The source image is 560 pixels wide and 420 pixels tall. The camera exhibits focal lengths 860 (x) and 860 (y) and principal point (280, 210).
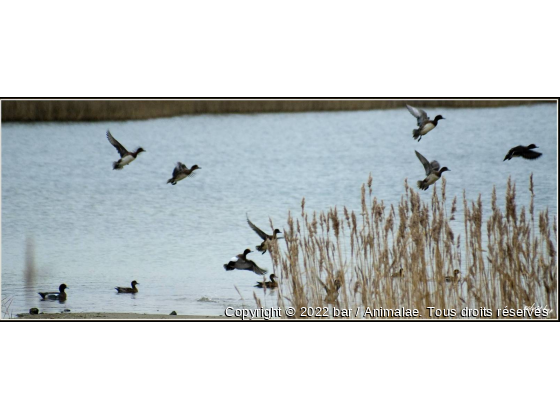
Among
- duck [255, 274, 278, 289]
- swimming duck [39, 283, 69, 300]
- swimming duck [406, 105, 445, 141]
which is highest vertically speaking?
swimming duck [406, 105, 445, 141]

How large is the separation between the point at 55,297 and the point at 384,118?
281 cm

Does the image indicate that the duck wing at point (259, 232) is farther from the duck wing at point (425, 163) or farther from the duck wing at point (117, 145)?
the duck wing at point (425, 163)

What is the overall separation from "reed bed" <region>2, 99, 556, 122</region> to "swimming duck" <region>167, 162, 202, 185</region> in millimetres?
436

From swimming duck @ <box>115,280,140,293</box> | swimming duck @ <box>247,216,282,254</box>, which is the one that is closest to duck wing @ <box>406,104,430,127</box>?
swimming duck @ <box>247,216,282,254</box>

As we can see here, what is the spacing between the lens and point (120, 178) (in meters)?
6.62

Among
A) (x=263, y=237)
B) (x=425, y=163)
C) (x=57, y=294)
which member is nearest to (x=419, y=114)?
(x=425, y=163)

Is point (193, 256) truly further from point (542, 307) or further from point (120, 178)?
point (542, 307)

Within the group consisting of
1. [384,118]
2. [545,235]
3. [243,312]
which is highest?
[384,118]

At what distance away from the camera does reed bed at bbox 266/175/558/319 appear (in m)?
6.29

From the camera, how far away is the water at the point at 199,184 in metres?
6.41

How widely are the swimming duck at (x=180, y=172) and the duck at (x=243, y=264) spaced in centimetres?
74

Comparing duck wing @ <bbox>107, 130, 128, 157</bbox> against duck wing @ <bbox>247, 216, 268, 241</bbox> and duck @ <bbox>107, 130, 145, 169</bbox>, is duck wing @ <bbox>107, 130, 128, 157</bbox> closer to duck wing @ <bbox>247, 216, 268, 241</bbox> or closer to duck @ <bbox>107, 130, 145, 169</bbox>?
duck @ <bbox>107, 130, 145, 169</bbox>

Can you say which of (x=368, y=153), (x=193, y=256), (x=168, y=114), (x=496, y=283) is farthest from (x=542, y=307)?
(x=168, y=114)

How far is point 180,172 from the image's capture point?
664 cm
